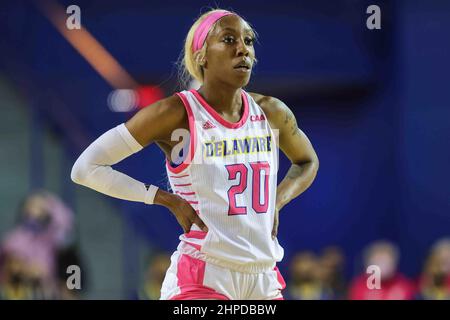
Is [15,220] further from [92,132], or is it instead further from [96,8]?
[96,8]

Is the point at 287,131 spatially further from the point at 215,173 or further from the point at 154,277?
the point at 154,277

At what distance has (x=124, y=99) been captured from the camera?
8508 millimetres

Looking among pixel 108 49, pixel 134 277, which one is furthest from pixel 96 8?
pixel 134 277

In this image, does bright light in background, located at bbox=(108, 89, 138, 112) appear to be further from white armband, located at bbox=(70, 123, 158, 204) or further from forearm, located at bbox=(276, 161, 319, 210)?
white armband, located at bbox=(70, 123, 158, 204)

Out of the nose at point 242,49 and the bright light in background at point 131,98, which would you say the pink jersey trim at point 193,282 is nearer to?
the nose at point 242,49

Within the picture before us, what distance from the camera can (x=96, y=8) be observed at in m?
9.41

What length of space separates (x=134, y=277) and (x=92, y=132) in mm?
1399

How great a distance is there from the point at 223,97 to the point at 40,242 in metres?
3.67

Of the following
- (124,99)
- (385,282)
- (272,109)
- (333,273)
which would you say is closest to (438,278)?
(385,282)

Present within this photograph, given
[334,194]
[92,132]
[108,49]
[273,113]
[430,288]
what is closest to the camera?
[273,113]

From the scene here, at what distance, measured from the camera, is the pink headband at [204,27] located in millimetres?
4480

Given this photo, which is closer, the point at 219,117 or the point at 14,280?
the point at 219,117

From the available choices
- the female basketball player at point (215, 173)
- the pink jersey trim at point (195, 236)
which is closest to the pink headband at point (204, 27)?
the female basketball player at point (215, 173)

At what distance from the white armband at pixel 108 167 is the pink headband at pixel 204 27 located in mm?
539
